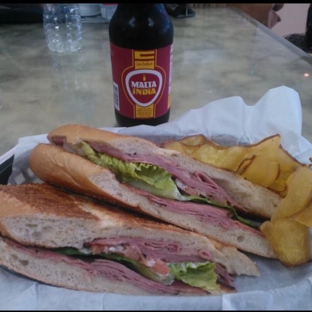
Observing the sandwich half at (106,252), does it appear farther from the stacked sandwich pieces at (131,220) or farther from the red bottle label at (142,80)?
the red bottle label at (142,80)

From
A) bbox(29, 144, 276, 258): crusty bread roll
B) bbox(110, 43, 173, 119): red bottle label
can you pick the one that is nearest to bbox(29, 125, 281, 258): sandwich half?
bbox(29, 144, 276, 258): crusty bread roll

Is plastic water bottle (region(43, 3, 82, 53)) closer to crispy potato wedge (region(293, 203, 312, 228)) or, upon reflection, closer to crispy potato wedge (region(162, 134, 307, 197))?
crispy potato wedge (region(162, 134, 307, 197))

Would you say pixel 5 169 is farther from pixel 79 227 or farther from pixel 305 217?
pixel 305 217

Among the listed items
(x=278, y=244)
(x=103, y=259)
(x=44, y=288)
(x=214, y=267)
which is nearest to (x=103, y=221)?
(x=103, y=259)

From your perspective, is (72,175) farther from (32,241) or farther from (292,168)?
(292,168)

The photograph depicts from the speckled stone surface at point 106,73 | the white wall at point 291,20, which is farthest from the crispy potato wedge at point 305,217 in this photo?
the white wall at point 291,20

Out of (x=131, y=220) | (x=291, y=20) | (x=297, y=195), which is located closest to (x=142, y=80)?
(x=131, y=220)
